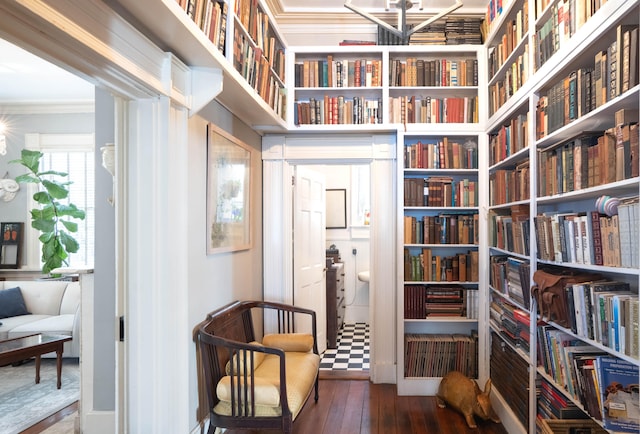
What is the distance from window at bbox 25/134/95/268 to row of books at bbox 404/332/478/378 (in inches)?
162

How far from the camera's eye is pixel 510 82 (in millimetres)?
2861

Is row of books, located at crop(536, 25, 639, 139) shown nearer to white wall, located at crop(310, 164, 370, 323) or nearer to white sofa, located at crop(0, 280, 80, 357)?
white wall, located at crop(310, 164, 370, 323)

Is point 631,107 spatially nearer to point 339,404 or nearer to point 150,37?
point 150,37

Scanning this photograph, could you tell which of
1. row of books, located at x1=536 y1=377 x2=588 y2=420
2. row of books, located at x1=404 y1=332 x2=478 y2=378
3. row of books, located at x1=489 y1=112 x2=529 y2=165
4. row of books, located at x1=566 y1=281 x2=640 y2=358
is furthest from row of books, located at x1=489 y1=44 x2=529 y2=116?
row of books, located at x1=404 y1=332 x2=478 y2=378

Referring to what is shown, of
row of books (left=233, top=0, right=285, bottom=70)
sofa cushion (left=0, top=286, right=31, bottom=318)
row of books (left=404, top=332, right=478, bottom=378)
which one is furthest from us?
sofa cushion (left=0, top=286, right=31, bottom=318)

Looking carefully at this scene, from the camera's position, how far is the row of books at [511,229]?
8.34 feet

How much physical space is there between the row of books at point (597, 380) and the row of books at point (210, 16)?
2232 mm

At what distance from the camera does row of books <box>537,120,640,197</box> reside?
1.53 m

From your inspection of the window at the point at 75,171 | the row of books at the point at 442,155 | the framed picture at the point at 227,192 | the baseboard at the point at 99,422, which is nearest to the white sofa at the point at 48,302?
the window at the point at 75,171

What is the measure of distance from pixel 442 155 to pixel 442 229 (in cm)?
63

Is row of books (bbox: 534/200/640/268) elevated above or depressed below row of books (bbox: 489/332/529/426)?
above

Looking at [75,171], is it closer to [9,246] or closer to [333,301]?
[9,246]

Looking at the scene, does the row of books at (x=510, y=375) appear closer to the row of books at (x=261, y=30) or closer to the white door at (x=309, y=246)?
the white door at (x=309, y=246)

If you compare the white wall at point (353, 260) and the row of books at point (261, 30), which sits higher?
the row of books at point (261, 30)
